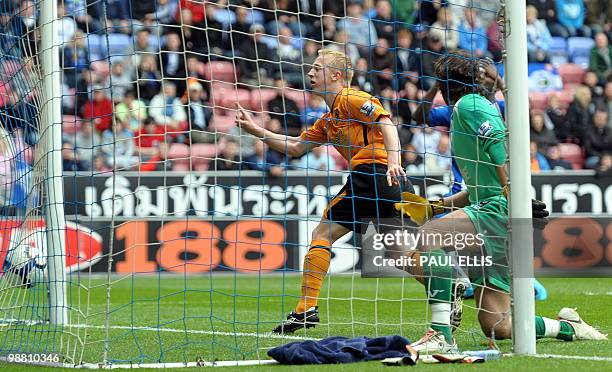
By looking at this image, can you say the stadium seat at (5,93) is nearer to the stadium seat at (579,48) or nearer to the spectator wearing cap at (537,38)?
the spectator wearing cap at (537,38)

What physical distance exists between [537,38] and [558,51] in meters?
0.44

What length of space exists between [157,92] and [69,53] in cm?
151

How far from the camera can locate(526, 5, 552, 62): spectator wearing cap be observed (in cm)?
1858

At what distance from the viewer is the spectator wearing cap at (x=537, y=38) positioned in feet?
61.0

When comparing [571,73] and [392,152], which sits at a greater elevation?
[571,73]

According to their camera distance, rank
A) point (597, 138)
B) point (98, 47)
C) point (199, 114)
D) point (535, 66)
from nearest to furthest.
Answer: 1. point (199, 114)
2. point (98, 47)
3. point (597, 138)
4. point (535, 66)

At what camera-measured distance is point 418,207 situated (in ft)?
23.4

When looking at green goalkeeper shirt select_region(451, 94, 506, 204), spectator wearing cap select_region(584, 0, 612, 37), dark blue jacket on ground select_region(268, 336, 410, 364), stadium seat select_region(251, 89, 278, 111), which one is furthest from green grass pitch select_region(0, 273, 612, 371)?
spectator wearing cap select_region(584, 0, 612, 37)

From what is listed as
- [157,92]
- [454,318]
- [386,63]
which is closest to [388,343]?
[454,318]

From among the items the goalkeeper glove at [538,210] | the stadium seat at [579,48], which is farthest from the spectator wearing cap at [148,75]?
the goalkeeper glove at [538,210]

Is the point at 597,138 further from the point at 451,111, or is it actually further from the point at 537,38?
the point at 451,111

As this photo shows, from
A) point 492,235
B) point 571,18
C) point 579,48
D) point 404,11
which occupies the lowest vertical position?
point 492,235

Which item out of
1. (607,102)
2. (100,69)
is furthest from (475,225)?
(607,102)

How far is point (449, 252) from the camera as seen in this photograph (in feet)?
21.7
